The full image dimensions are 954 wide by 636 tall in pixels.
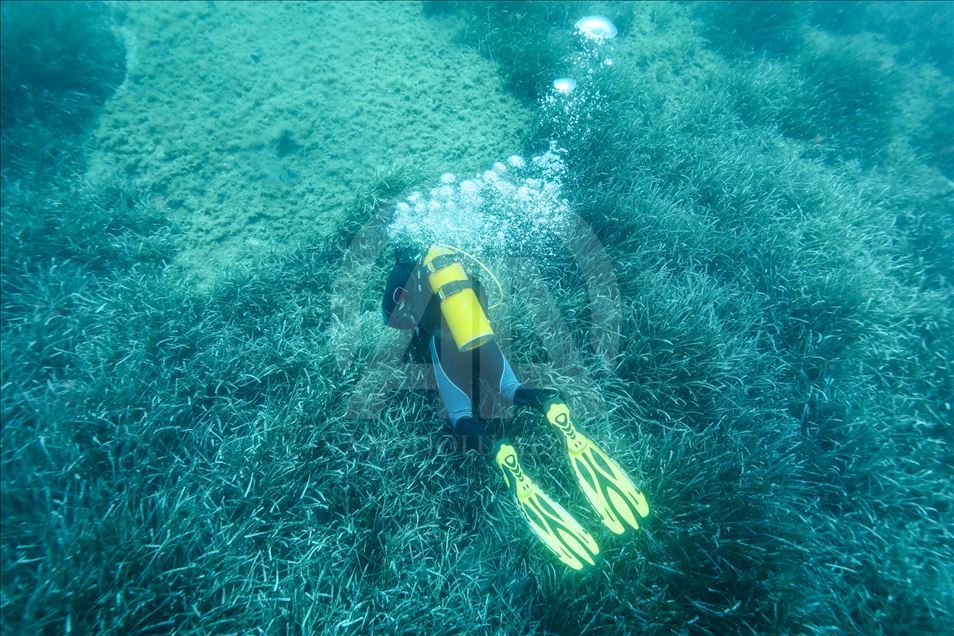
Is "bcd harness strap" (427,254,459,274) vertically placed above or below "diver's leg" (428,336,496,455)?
above

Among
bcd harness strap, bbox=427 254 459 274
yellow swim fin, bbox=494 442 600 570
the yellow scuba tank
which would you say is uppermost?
bcd harness strap, bbox=427 254 459 274

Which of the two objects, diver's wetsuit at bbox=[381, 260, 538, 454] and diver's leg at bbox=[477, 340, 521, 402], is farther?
diver's leg at bbox=[477, 340, 521, 402]

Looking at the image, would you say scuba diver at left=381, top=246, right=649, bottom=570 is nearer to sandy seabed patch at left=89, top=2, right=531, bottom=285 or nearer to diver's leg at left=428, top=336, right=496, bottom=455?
diver's leg at left=428, top=336, right=496, bottom=455

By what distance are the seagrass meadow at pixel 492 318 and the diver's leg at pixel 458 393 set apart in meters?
0.22

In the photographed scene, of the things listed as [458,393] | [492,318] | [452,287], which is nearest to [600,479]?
[458,393]

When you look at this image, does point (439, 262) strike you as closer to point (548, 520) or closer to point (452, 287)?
point (452, 287)

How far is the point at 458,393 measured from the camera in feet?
9.83

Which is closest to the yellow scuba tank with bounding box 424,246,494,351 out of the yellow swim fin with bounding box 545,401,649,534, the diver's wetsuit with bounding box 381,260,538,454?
the diver's wetsuit with bounding box 381,260,538,454

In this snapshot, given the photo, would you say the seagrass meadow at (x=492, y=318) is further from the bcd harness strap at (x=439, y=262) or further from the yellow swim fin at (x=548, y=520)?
the bcd harness strap at (x=439, y=262)

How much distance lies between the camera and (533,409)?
3.15 metres

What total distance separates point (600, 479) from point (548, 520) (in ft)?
1.47

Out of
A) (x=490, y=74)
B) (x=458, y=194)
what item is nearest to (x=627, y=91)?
(x=490, y=74)

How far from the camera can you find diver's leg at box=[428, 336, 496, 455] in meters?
2.91

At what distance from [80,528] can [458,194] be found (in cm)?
387
